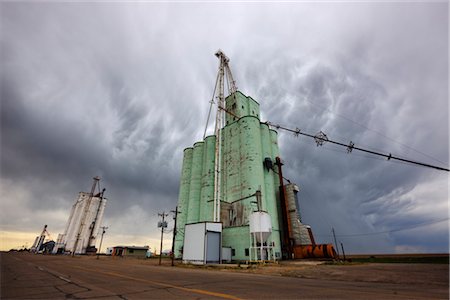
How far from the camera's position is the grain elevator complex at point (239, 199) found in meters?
33.9

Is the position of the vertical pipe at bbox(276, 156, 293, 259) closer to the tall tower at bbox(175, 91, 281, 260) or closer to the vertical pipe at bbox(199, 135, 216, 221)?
the tall tower at bbox(175, 91, 281, 260)

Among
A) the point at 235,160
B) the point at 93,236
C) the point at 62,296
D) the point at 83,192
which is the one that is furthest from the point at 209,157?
the point at 83,192

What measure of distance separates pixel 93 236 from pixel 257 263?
8279cm

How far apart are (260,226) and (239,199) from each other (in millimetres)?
9896

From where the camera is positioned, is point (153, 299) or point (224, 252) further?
point (224, 252)

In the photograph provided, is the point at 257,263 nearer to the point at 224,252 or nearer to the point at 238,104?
the point at 224,252

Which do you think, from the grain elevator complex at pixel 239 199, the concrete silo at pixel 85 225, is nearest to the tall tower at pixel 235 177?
the grain elevator complex at pixel 239 199

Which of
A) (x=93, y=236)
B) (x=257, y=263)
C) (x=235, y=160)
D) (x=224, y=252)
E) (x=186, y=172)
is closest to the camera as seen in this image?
(x=257, y=263)

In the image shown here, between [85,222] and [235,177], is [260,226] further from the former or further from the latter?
[85,222]

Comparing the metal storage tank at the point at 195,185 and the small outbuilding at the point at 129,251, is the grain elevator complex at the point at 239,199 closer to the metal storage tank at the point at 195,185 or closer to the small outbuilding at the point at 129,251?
the metal storage tank at the point at 195,185

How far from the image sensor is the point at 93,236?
8675 centimetres

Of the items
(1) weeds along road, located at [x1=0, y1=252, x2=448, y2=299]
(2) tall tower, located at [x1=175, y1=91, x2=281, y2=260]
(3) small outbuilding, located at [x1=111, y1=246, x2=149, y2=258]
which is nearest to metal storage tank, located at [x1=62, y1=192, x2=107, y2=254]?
(3) small outbuilding, located at [x1=111, y1=246, x2=149, y2=258]

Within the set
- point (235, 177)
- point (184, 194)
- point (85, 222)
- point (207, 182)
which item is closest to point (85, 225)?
point (85, 222)

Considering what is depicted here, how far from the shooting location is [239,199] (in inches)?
1666
